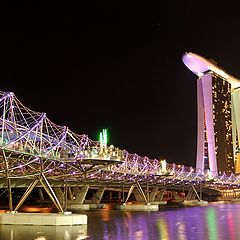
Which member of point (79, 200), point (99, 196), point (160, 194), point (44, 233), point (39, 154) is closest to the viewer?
point (44, 233)

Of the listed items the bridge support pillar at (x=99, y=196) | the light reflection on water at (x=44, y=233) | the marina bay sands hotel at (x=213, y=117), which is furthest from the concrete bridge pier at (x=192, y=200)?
the light reflection on water at (x=44, y=233)

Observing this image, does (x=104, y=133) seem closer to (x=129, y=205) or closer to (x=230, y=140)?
(x=129, y=205)

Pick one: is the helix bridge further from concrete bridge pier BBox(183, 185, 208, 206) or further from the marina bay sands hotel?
the marina bay sands hotel

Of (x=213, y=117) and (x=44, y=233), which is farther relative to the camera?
(x=213, y=117)

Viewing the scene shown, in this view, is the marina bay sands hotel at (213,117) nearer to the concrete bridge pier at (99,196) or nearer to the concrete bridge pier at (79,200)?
the concrete bridge pier at (99,196)

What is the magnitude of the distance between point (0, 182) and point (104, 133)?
27154 millimetres

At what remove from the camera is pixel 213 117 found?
169m

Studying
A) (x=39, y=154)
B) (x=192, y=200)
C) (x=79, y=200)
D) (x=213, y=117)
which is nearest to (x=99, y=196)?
(x=79, y=200)

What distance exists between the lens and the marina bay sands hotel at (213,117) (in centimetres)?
16362

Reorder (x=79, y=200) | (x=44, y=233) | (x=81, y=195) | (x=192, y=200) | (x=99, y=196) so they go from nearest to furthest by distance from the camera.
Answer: (x=44, y=233) → (x=79, y=200) → (x=81, y=195) → (x=99, y=196) → (x=192, y=200)

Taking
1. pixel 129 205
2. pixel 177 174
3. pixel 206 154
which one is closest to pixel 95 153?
pixel 129 205

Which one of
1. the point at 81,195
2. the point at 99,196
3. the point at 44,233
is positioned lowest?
the point at 44,233

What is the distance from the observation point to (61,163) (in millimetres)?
45344

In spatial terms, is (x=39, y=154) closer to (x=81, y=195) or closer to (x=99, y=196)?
(x=81, y=195)
